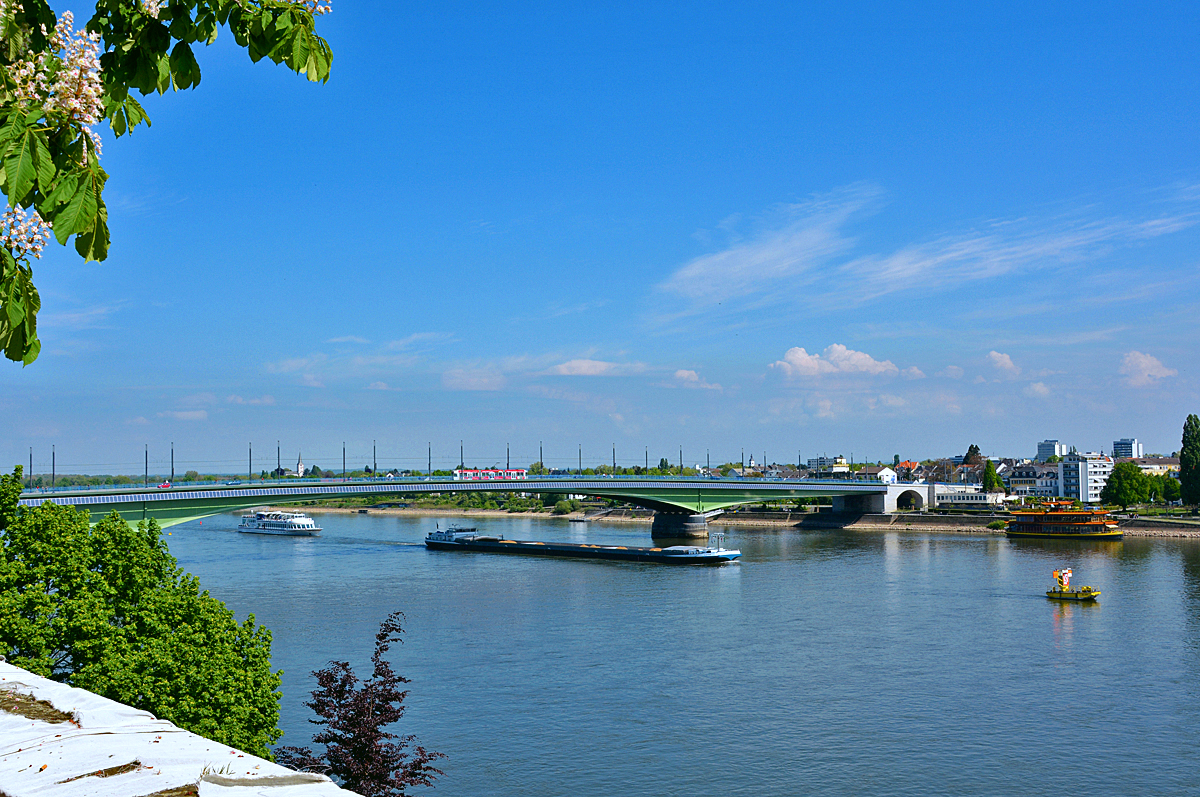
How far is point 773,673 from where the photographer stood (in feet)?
81.9

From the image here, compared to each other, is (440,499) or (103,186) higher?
(103,186)

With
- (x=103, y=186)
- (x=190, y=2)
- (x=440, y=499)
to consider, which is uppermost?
(x=190, y=2)

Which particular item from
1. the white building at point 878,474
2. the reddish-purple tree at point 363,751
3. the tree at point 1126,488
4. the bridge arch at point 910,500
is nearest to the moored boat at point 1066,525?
the tree at point 1126,488

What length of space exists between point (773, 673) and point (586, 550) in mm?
35592

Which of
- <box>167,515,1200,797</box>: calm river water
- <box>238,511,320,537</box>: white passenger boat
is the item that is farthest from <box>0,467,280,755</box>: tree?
<box>238,511,320,537</box>: white passenger boat

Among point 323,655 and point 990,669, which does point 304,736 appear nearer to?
point 323,655

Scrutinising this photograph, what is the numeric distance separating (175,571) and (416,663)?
9.15 m

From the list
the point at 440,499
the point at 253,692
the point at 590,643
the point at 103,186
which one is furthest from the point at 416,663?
the point at 440,499

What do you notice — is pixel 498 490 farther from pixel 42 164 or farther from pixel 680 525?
pixel 42 164

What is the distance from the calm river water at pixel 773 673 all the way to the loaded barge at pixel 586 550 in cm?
489

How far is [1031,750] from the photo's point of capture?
62.1 ft

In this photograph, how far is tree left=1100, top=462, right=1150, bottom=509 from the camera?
270 feet

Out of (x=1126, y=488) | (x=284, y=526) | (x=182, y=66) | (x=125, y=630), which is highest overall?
(x=182, y=66)

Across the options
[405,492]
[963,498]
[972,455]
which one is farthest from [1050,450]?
[405,492]
